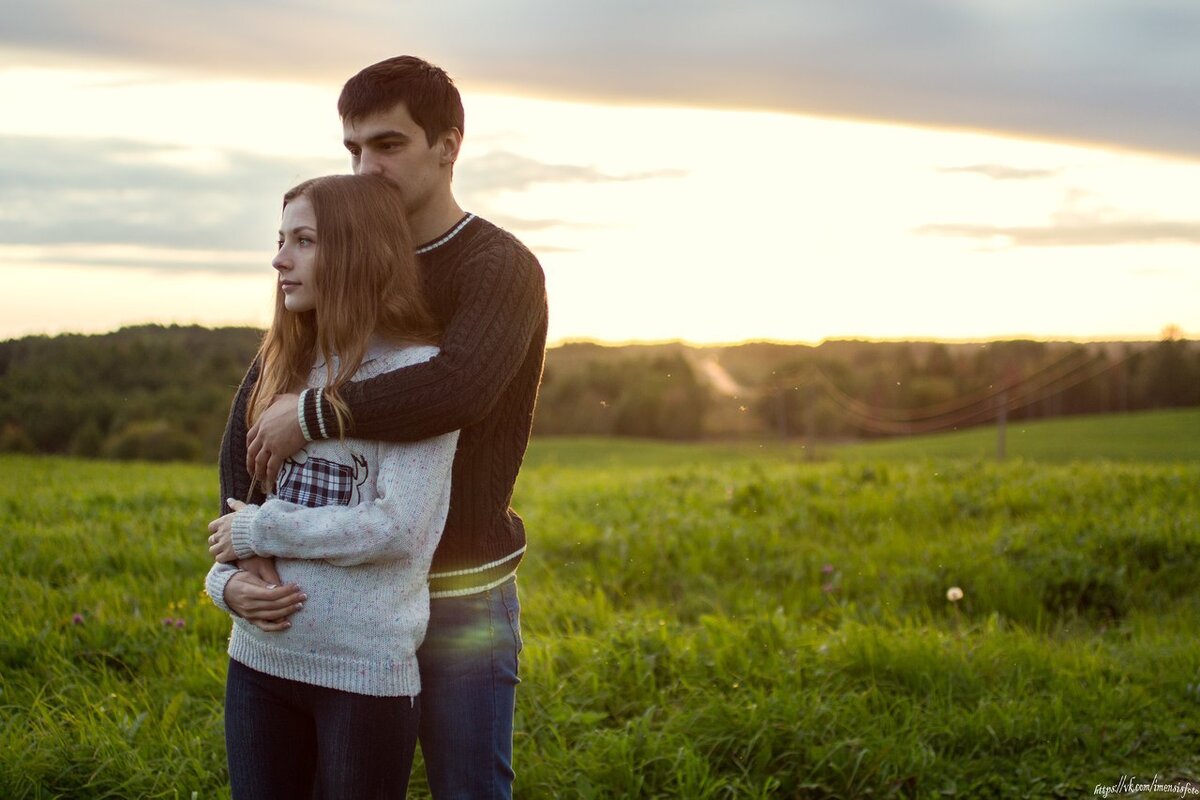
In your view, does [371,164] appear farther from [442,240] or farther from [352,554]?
[352,554]

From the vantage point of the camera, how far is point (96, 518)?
6918 mm

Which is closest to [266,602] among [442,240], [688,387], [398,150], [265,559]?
[265,559]

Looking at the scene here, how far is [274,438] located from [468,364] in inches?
16.1

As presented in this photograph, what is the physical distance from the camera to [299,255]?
2.11 metres

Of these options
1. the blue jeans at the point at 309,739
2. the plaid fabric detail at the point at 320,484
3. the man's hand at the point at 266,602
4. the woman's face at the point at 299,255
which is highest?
the woman's face at the point at 299,255

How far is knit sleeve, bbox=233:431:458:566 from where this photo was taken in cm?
197

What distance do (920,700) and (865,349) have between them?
4731cm

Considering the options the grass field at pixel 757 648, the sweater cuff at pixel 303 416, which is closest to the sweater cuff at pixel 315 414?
the sweater cuff at pixel 303 416

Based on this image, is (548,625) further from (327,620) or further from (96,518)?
(96,518)

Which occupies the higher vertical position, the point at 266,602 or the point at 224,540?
the point at 224,540

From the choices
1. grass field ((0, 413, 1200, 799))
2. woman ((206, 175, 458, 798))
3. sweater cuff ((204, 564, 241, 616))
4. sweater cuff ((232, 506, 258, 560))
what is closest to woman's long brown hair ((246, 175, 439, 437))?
woman ((206, 175, 458, 798))

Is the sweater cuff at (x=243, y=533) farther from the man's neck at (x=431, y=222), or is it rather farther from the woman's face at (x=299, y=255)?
the man's neck at (x=431, y=222)

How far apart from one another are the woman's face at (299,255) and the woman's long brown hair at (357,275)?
2 cm

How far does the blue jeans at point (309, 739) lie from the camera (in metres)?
2.02
